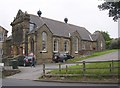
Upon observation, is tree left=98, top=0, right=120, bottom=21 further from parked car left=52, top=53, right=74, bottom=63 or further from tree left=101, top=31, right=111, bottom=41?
tree left=101, top=31, right=111, bottom=41

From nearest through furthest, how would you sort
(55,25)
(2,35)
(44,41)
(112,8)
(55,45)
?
(112,8) < (44,41) < (55,45) < (55,25) < (2,35)

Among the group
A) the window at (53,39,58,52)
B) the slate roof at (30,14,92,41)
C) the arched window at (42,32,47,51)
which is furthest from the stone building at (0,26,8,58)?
the arched window at (42,32,47,51)

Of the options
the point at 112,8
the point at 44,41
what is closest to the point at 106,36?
the point at 44,41

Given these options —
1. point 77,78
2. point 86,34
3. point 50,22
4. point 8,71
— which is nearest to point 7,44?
point 50,22

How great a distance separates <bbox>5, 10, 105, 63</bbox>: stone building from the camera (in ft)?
150

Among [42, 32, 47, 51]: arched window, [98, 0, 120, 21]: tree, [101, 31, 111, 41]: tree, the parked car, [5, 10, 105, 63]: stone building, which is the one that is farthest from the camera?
[101, 31, 111, 41]: tree

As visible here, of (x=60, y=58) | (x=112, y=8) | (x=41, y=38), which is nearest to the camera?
(x=112, y=8)

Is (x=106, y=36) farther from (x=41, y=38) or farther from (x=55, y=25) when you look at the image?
(x=41, y=38)

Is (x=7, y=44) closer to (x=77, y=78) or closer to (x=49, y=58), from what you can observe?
(x=49, y=58)

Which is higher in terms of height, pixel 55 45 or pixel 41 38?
pixel 41 38

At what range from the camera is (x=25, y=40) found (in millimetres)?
47562

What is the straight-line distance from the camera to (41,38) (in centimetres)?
4609

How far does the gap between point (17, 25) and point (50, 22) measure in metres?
7.64

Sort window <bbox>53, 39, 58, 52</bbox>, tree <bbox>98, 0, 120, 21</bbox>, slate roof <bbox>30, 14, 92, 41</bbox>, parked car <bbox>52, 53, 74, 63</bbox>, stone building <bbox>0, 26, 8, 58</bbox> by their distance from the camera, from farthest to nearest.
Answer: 1. stone building <bbox>0, 26, 8, 58</bbox>
2. window <bbox>53, 39, 58, 52</bbox>
3. slate roof <bbox>30, 14, 92, 41</bbox>
4. parked car <bbox>52, 53, 74, 63</bbox>
5. tree <bbox>98, 0, 120, 21</bbox>
